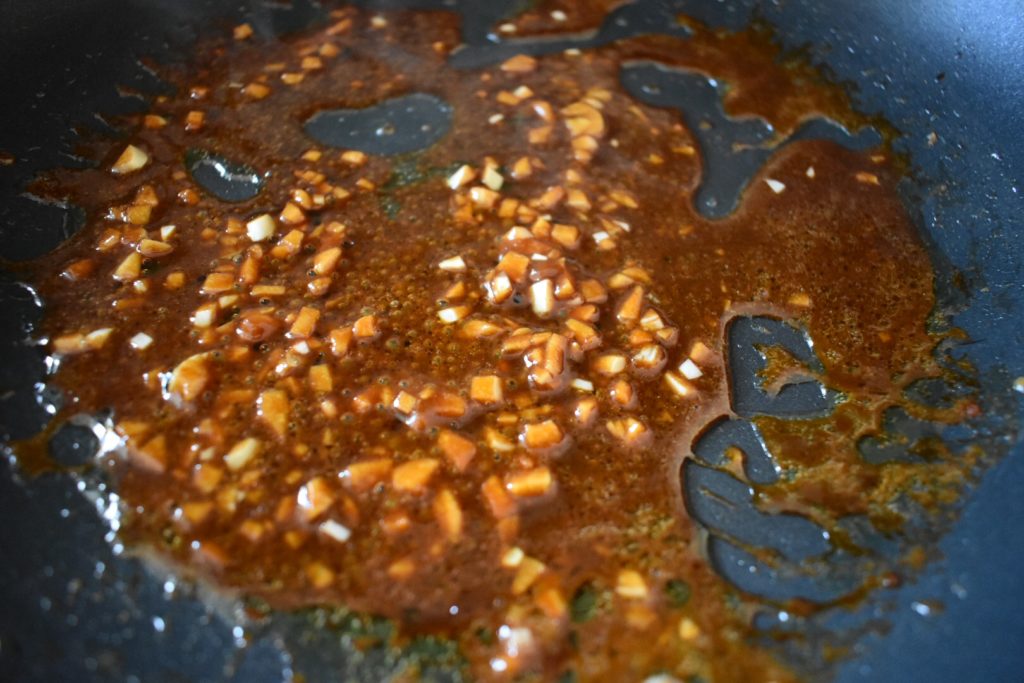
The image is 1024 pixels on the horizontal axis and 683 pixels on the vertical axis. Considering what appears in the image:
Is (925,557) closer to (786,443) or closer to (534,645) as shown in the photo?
(786,443)

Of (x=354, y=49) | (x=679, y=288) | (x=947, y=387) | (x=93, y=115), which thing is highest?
(x=947, y=387)

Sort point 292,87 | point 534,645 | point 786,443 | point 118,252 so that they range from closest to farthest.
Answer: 1. point 534,645
2. point 786,443
3. point 118,252
4. point 292,87

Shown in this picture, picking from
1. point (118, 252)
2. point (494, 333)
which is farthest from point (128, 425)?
point (494, 333)

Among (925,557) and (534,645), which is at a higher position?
(925,557)

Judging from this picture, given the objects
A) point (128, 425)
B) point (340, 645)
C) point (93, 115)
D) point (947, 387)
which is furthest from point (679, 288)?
point (93, 115)

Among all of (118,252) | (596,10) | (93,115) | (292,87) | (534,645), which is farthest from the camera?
(596,10)

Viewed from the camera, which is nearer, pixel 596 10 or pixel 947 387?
pixel 947 387
